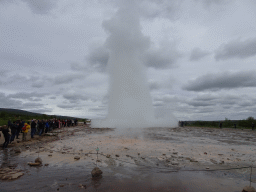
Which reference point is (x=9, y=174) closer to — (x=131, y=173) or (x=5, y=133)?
(x=131, y=173)

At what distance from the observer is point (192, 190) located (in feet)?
23.1

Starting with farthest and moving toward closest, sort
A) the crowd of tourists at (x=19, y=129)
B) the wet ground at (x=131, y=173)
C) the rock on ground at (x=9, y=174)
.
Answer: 1. the crowd of tourists at (x=19, y=129)
2. the rock on ground at (x=9, y=174)
3. the wet ground at (x=131, y=173)

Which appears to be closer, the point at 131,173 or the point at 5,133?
the point at 131,173

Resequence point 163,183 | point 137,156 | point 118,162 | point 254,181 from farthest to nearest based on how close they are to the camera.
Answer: point 137,156 < point 118,162 < point 254,181 < point 163,183

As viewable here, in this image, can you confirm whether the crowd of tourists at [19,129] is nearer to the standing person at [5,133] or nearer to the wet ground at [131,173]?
the standing person at [5,133]

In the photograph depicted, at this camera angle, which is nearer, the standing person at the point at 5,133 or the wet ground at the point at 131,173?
the wet ground at the point at 131,173

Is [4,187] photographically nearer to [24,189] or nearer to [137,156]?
[24,189]

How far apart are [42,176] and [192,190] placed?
6.84m

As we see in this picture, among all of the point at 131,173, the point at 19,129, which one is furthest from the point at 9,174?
the point at 19,129

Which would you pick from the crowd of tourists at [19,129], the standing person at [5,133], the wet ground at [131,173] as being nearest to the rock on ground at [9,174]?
the wet ground at [131,173]

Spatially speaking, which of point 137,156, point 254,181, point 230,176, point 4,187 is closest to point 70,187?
point 4,187

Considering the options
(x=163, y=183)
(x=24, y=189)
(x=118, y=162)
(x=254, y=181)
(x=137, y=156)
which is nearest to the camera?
(x=24, y=189)

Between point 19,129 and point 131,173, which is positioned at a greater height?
point 19,129

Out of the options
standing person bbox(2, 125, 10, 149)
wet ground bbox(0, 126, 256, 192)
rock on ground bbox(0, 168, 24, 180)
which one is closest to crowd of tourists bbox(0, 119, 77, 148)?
standing person bbox(2, 125, 10, 149)
